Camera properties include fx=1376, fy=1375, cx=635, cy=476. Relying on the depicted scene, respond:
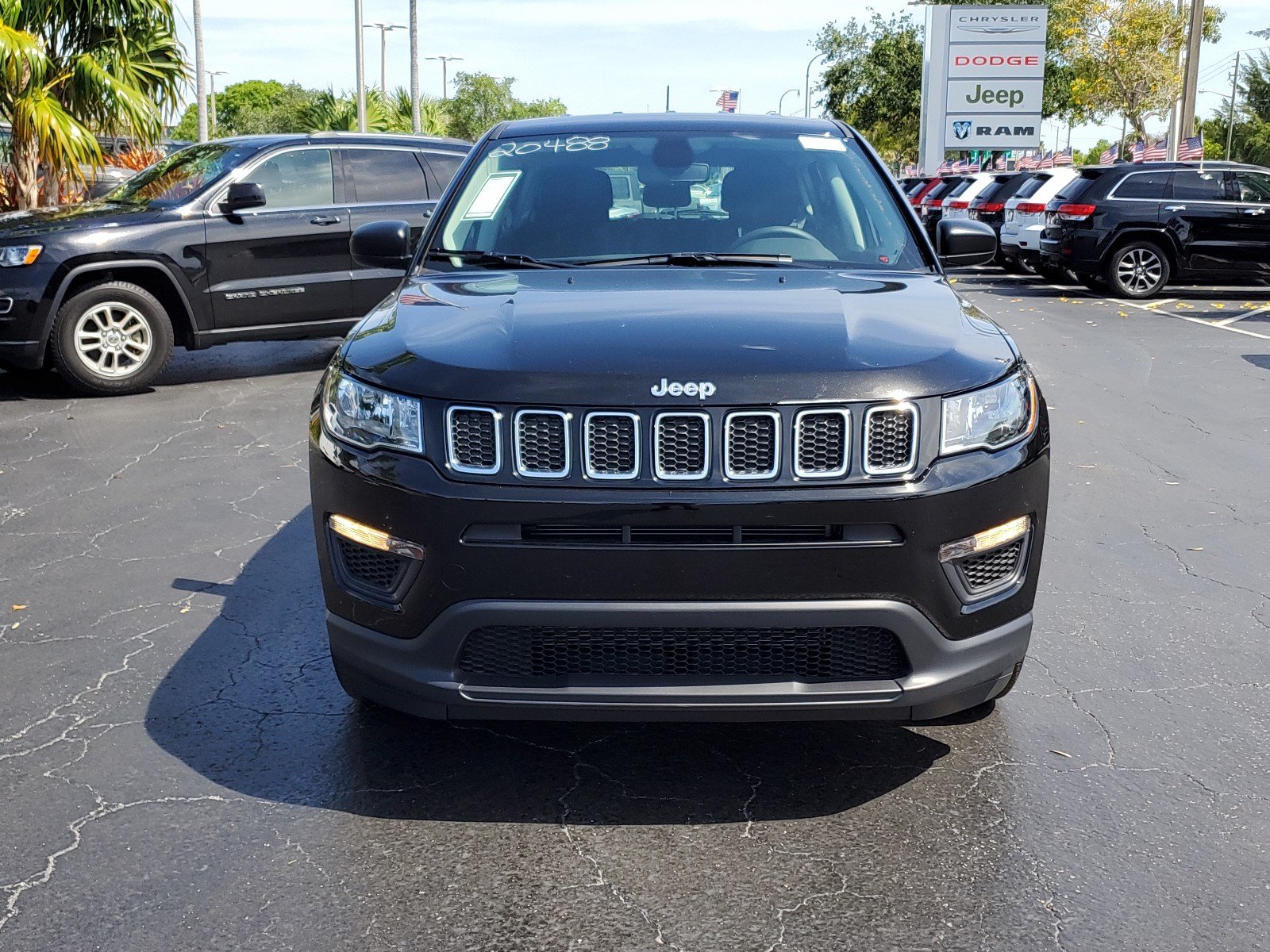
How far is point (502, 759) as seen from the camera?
3623 mm

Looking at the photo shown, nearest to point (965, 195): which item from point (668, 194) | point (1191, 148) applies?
point (1191, 148)

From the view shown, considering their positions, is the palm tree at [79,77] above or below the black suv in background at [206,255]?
above

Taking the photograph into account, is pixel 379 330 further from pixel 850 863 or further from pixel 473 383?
pixel 850 863

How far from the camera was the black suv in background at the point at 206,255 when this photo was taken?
893 centimetres

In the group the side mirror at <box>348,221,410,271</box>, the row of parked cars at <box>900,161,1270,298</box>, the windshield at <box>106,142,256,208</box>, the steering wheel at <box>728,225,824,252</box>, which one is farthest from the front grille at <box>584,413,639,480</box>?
the row of parked cars at <box>900,161,1270,298</box>

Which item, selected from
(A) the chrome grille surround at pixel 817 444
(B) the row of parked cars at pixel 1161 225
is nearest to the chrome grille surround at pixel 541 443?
(A) the chrome grille surround at pixel 817 444

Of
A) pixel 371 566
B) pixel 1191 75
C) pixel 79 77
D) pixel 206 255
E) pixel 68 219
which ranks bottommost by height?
pixel 371 566

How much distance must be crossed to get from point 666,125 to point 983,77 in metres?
37.8

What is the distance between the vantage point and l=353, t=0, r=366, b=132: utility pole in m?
40.5

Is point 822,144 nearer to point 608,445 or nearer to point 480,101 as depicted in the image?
point 608,445

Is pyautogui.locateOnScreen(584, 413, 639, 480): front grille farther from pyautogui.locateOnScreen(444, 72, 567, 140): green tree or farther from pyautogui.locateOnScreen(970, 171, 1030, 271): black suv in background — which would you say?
pyautogui.locateOnScreen(444, 72, 567, 140): green tree

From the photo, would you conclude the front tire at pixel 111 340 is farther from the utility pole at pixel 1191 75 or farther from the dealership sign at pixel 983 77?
the dealership sign at pixel 983 77

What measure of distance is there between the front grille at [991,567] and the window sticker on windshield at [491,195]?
2136 mm

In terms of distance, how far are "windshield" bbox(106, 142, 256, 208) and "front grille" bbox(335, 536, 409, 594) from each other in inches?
279
